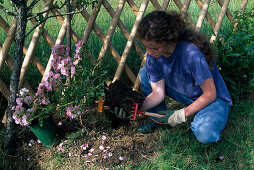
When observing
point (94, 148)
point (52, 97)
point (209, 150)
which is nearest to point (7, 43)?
point (52, 97)

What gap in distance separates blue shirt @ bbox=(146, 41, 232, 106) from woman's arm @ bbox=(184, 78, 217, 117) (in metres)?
0.05

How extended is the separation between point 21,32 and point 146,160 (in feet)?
4.25

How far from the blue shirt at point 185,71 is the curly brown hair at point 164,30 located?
75 mm

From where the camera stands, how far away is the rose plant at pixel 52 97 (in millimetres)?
1696

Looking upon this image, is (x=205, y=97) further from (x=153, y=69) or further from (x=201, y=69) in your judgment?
(x=153, y=69)

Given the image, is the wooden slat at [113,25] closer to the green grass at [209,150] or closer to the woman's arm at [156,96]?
the woman's arm at [156,96]

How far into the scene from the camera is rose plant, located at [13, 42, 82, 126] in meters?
1.70

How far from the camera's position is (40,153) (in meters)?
1.94

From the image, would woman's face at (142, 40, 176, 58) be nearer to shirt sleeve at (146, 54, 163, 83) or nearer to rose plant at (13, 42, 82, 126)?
shirt sleeve at (146, 54, 163, 83)

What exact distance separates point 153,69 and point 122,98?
0.37 metres

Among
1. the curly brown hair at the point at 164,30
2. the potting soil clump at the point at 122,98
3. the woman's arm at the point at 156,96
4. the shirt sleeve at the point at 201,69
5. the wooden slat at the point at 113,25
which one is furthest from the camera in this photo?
the wooden slat at the point at 113,25

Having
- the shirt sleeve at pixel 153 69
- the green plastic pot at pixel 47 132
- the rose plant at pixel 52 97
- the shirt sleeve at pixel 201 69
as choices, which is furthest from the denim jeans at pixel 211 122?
the green plastic pot at pixel 47 132

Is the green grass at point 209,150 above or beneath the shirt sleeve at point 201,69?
beneath

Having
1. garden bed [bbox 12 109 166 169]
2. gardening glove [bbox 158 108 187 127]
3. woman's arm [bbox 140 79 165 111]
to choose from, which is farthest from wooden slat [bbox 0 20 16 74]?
gardening glove [bbox 158 108 187 127]
